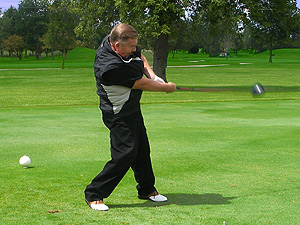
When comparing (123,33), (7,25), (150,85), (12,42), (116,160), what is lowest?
(116,160)

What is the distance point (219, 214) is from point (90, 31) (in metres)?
28.3

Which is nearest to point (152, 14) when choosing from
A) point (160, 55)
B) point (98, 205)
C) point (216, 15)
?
point (160, 55)

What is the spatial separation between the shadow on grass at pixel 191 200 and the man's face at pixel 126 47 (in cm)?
167

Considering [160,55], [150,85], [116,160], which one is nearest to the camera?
[150,85]

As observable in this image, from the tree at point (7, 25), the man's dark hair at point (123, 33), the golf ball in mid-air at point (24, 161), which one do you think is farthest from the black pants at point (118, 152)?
the tree at point (7, 25)

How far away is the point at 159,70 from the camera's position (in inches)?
1246

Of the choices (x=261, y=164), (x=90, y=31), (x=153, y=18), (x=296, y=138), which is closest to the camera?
(x=261, y=164)

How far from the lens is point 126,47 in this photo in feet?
16.4

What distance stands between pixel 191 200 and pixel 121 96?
4.74 ft

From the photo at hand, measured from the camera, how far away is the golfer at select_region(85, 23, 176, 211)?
4984 millimetres

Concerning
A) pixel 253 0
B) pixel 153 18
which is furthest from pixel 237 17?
pixel 153 18

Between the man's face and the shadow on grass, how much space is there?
167cm

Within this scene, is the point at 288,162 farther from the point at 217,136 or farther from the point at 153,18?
the point at 153,18

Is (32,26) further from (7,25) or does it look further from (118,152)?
(118,152)
